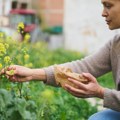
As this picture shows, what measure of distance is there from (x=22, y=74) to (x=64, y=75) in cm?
37

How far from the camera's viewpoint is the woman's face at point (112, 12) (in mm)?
3832

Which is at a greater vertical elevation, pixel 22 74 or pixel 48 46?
pixel 22 74

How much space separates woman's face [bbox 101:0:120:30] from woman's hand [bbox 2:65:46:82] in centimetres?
64

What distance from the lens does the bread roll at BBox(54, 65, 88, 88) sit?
3675 mm

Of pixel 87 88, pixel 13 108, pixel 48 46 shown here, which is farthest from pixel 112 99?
pixel 48 46

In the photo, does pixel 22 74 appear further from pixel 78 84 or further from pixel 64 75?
pixel 78 84

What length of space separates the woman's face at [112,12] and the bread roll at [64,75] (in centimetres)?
42

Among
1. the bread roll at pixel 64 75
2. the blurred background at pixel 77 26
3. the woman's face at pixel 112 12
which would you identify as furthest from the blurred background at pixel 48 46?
the woman's face at pixel 112 12

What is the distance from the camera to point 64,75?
3807 mm

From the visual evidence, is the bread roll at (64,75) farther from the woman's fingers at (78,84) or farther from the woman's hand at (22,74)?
the woman's hand at (22,74)

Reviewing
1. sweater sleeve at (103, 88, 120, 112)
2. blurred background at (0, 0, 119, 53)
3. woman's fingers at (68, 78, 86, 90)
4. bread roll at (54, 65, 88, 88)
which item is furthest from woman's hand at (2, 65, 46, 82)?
blurred background at (0, 0, 119, 53)

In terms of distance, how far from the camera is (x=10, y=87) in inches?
169

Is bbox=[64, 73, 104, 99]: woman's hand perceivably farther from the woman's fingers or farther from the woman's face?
the woman's face

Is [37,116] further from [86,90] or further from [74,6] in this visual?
[74,6]
